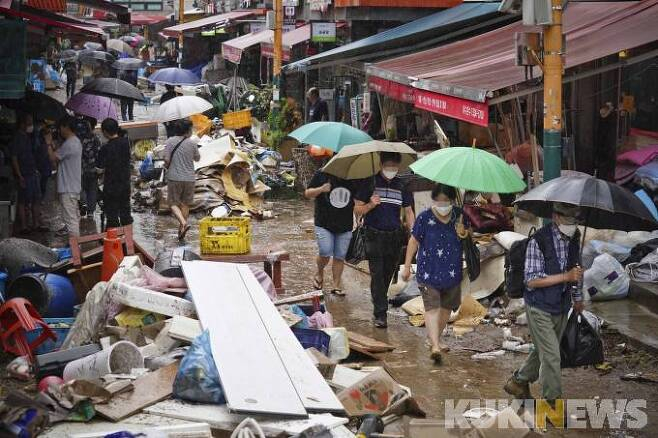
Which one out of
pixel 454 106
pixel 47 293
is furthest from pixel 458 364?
pixel 454 106

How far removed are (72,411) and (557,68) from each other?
553 cm

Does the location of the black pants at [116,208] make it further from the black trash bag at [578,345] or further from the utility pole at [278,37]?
the utility pole at [278,37]

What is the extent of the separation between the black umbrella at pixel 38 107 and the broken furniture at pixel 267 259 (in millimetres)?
5659

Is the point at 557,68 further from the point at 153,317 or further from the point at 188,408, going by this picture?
the point at 188,408

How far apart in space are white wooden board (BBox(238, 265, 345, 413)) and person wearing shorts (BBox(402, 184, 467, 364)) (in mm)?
1493

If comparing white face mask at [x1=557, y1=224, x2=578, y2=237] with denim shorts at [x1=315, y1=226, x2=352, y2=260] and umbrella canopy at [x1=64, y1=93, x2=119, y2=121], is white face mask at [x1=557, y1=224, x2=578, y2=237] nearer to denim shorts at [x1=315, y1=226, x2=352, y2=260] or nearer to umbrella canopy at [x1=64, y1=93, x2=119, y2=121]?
denim shorts at [x1=315, y1=226, x2=352, y2=260]

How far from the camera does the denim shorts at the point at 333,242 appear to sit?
11539mm

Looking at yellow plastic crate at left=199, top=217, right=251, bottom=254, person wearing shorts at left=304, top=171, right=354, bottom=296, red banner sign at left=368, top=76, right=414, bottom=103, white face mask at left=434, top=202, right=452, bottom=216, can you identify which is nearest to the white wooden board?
white face mask at left=434, top=202, right=452, bottom=216

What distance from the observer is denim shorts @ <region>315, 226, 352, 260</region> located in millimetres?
11539

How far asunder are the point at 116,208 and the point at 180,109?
341 cm

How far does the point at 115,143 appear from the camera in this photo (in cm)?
1337

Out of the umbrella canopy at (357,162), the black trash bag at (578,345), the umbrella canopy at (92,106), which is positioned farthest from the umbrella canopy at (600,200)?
the umbrella canopy at (92,106)

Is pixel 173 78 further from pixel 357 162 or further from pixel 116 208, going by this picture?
pixel 357 162

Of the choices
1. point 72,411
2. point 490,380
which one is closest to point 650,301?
point 490,380
